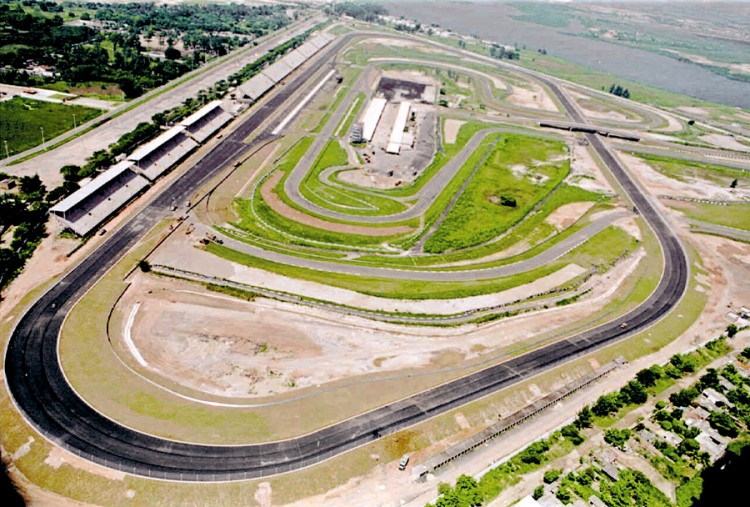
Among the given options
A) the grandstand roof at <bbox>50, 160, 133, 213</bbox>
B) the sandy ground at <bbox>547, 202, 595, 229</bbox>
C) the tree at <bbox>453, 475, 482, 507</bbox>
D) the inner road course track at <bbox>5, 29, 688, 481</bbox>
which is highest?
the sandy ground at <bbox>547, 202, 595, 229</bbox>

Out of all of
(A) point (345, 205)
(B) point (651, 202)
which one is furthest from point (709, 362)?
(A) point (345, 205)

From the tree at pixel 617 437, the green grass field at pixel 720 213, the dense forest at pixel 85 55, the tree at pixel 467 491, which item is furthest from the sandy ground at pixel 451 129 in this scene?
the tree at pixel 467 491

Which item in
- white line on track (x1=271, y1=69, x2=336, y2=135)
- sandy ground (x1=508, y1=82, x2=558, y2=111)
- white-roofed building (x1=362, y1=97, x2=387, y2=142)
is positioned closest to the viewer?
white-roofed building (x1=362, y1=97, x2=387, y2=142)

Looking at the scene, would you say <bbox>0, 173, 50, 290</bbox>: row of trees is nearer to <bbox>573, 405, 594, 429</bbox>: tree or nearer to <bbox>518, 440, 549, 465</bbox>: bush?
<bbox>518, 440, 549, 465</bbox>: bush

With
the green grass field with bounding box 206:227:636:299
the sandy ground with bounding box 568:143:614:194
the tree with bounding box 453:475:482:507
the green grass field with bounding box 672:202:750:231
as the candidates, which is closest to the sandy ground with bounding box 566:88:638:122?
the sandy ground with bounding box 568:143:614:194

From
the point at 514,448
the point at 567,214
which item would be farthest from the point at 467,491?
the point at 567,214

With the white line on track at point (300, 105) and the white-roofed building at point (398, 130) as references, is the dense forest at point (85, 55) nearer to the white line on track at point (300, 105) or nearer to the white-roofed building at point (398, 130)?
the white line on track at point (300, 105)
